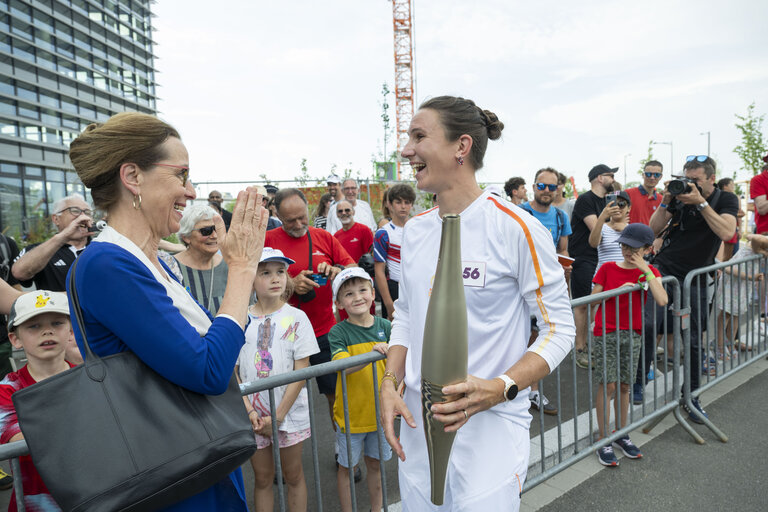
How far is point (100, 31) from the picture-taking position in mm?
49062

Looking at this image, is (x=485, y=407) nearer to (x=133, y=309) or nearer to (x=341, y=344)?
(x=133, y=309)

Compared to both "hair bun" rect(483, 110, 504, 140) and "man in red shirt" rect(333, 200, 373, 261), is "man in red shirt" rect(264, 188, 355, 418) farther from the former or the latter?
"hair bun" rect(483, 110, 504, 140)

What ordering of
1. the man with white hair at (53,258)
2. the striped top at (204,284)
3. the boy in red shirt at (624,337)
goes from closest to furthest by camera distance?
the striped top at (204,284) → the boy in red shirt at (624,337) → the man with white hair at (53,258)

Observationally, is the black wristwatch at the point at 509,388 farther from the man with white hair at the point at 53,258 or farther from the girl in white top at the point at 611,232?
the girl in white top at the point at 611,232

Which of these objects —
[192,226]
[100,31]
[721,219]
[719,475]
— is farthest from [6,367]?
[100,31]

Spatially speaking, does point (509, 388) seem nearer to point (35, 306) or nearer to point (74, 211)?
point (35, 306)

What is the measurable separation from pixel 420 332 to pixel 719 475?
3084mm

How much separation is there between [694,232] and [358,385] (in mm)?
3630

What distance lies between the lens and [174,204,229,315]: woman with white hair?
3.36 metres

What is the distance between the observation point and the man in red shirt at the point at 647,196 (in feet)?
21.2

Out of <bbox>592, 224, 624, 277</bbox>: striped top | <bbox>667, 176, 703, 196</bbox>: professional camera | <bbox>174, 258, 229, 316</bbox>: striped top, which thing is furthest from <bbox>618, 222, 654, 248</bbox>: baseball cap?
<bbox>174, 258, 229, 316</bbox>: striped top

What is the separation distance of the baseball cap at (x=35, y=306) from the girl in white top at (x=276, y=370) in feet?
3.34

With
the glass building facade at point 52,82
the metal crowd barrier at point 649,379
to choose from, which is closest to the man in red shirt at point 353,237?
the metal crowd barrier at point 649,379

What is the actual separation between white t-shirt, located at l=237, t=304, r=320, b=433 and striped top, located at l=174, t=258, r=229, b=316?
47 centimetres
